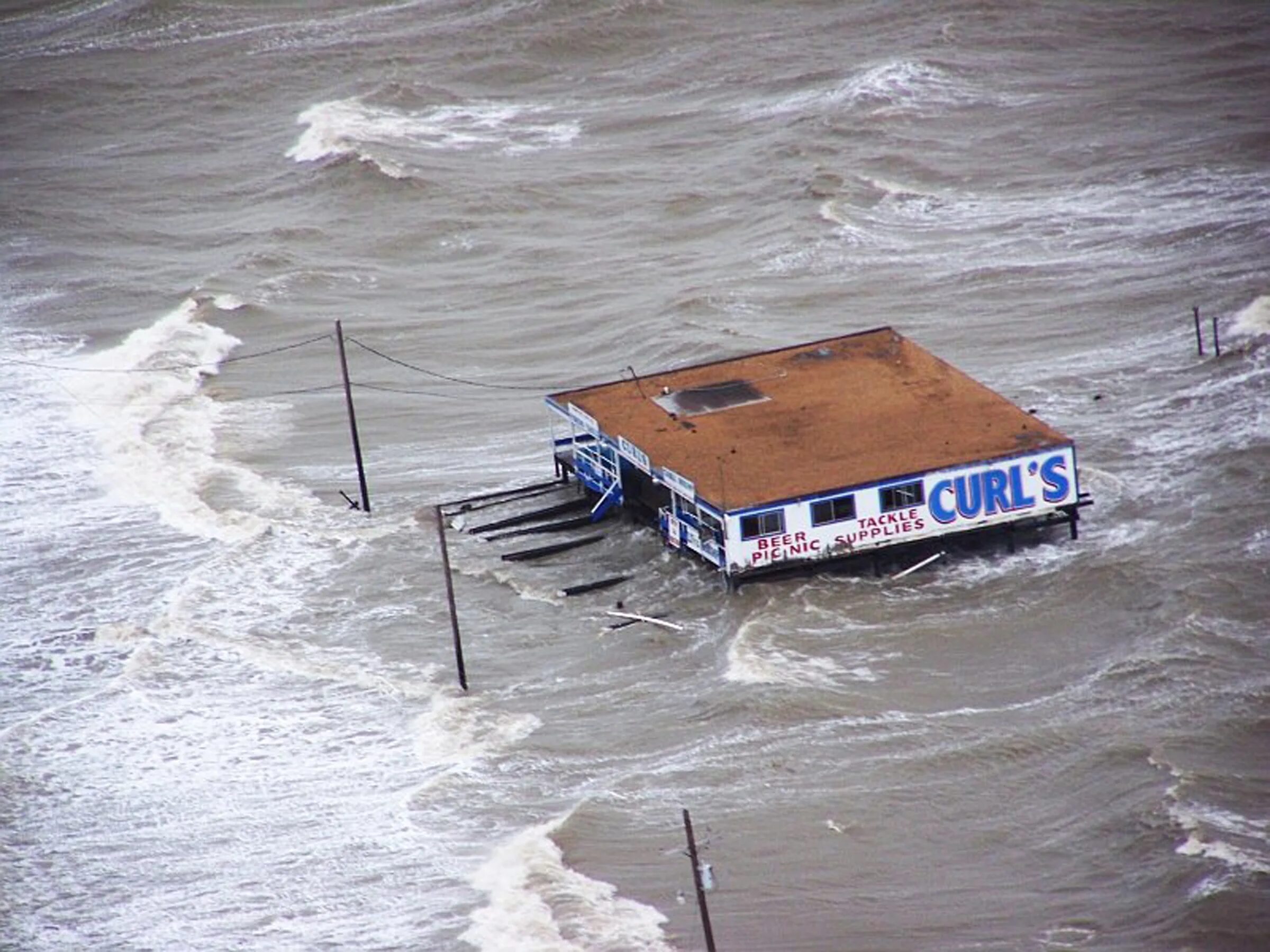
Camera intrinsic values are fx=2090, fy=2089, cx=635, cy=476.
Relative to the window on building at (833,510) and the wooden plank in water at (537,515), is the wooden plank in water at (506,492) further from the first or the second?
the window on building at (833,510)

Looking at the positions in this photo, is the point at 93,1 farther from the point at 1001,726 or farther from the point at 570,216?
the point at 1001,726

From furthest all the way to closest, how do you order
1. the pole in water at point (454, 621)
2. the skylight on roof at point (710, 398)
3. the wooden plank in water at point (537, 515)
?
the wooden plank in water at point (537, 515) → the skylight on roof at point (710, 398) → the pole in water at point (454, 621)

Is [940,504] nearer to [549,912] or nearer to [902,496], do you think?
[902,496]

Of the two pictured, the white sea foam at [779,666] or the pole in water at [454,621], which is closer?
the pole in water at [454,621]

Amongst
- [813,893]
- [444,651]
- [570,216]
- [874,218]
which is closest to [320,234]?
[570,216]

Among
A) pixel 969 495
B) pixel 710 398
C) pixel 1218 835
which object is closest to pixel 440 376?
pixel 710 398

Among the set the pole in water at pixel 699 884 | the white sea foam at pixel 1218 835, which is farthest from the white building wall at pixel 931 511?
the pole in water at pixel 699 884

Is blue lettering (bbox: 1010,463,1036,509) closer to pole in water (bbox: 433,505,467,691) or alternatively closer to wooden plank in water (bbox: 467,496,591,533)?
wooden plank in water (bbox: 467,496,591,533)

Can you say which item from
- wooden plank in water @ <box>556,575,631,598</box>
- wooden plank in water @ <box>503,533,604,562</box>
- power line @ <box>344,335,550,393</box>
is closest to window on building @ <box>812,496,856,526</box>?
wooden plank in water @ <box>556,575,631,598</box>
